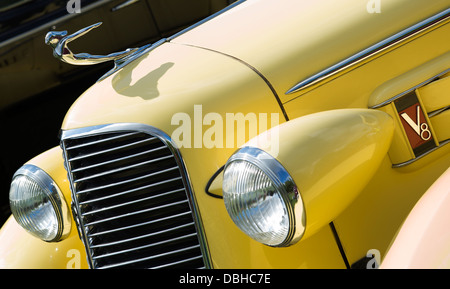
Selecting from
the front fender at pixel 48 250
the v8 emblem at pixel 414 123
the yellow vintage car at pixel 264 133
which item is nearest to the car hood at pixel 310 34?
the yellow vintage car at pixel 264 133

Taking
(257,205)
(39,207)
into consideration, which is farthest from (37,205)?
(257,205)

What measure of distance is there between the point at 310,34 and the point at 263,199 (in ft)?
2.24

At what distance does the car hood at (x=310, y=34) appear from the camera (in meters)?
1.90

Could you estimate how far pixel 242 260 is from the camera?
1766 millimetres

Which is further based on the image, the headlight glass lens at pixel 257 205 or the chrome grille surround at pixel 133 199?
the chrome grille surround at pixel 133 199

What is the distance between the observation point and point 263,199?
159cm

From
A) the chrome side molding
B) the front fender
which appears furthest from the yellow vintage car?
the front fender

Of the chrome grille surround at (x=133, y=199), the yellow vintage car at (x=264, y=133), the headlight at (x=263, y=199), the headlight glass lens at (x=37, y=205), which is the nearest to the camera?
the headlight at (x=263, y=199)

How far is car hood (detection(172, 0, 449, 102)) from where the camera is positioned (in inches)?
74.7

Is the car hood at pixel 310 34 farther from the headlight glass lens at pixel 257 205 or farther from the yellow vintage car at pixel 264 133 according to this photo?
the headlight glass lens at pixel 257 205

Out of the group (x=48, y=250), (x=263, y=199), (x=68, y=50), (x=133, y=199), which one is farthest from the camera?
(x=48, y=250)

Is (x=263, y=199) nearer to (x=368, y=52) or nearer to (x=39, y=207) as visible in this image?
(x=368, y=52)
